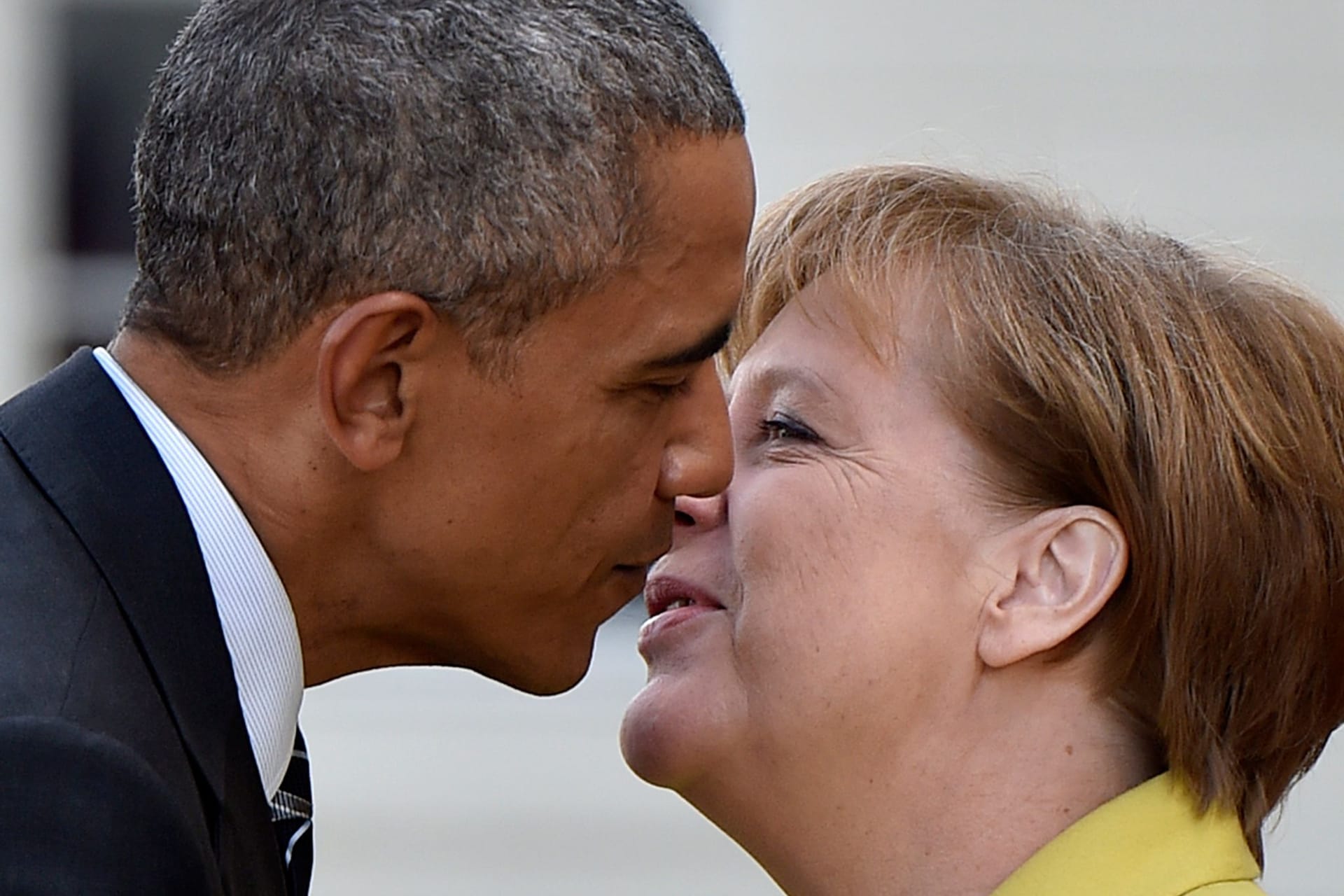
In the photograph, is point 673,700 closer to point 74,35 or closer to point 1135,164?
point 1135,164

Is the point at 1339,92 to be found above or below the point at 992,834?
above

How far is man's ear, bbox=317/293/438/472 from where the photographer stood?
6.68ft

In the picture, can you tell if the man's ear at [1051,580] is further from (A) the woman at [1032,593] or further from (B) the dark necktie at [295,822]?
(B) the dark necktie at [295,822]

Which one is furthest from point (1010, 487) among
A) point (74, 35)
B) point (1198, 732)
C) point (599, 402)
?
point (74, 35)

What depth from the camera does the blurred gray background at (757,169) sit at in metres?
5.41

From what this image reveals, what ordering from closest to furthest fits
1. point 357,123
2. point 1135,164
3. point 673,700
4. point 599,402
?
1. point 357,123
2. point 599,402
3. point 673,700
4. point 1135,164

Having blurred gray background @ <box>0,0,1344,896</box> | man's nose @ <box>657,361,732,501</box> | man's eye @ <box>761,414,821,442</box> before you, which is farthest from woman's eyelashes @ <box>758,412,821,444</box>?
blurred gray background @ <box>0,0,1344,896</box>

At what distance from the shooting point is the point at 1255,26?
17.8 feet

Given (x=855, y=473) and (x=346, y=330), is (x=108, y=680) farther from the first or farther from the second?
(x=855, y=473)

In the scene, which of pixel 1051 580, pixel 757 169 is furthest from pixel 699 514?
pixel 757 169

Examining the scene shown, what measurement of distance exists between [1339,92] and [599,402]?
3.87 metres

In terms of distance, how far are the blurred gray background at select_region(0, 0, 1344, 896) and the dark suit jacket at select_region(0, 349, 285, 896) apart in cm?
350

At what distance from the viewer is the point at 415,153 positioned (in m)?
2.03

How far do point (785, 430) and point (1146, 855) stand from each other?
2.28ft
